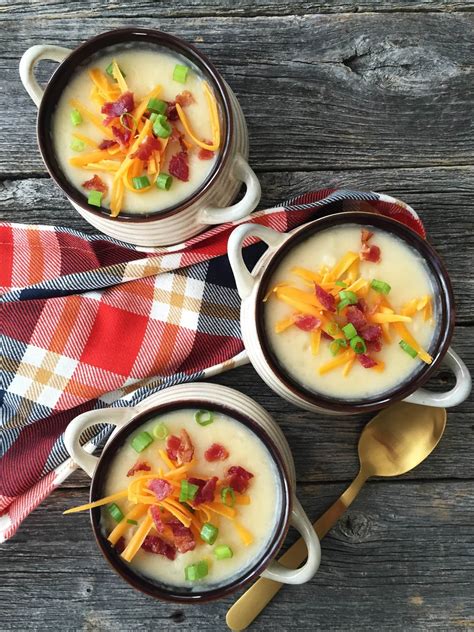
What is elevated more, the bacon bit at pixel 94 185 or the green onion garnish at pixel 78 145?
the green onion garnish at pixel 78 145

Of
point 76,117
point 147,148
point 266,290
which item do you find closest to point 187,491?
point 266,290

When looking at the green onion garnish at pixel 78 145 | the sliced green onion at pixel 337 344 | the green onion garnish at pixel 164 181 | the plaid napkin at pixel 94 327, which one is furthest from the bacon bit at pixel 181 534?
the green onion garnish at pixel 78 145

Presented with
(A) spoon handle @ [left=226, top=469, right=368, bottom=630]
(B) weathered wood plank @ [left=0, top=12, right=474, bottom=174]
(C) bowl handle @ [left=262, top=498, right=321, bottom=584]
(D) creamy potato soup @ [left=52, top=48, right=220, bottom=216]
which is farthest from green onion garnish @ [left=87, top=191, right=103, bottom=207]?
(A) spoon handle @ [left=226, top=469, right=368, bottom=630]

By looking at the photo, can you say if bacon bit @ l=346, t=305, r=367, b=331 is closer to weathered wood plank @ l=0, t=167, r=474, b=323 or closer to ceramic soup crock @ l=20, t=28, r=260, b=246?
ceramic soup crock @ l=20, t=28, r=260, b=246

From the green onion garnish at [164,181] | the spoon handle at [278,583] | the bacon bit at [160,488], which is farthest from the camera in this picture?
the spoon handle at [278,583]

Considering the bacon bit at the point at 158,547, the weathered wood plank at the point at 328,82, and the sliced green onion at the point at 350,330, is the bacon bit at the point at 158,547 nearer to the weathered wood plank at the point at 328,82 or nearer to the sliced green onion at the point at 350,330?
the sliced green onion at the point at 350,330

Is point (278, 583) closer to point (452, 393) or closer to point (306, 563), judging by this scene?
point (306, 563)

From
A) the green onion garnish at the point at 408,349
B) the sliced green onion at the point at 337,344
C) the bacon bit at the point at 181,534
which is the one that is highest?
the sliced green onion at the point at 337,344
